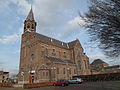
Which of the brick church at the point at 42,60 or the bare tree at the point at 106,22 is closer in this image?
the bare tree at the point at 106,22

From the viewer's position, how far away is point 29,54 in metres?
46.8

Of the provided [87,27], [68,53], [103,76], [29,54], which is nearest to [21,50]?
[29,54]

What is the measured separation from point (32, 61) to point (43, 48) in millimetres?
6104

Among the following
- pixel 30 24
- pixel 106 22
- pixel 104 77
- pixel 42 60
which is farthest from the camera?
pixel 30 24

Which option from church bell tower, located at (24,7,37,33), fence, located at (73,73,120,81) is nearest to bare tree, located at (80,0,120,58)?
fence, located at (73,73,120,81)

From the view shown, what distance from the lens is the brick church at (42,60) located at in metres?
40.3

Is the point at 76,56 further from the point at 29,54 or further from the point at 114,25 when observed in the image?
the point at 114,25

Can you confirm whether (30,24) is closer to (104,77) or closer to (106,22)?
(104,77)

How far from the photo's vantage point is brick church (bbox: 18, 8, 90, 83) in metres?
40.3

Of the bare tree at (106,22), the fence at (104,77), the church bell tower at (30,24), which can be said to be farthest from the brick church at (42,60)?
the bare tree at (106,22)

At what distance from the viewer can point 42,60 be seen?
140 feet

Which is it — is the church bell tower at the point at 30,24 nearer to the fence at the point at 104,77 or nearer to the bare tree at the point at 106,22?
the fence at the point at 104,77

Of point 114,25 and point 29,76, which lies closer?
point 114,25

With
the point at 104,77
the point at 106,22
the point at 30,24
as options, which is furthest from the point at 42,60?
the point at 106,22
